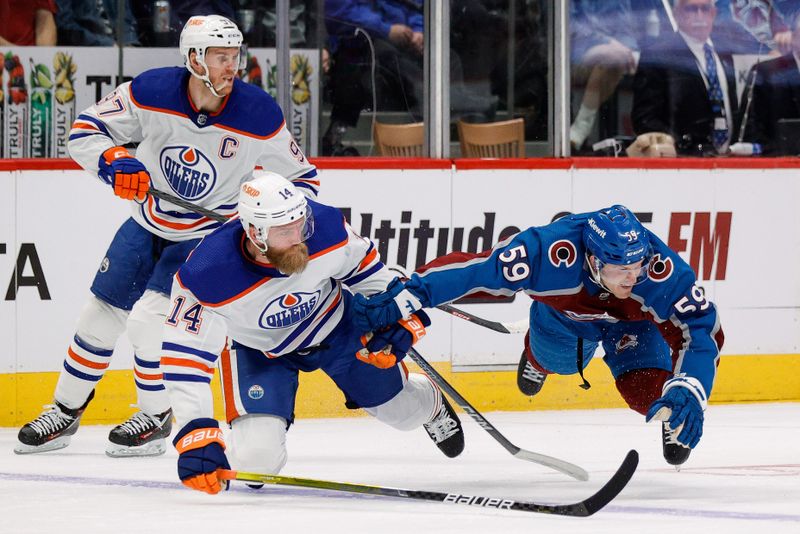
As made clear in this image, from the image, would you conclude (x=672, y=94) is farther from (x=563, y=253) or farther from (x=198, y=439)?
(x=198, y=439)

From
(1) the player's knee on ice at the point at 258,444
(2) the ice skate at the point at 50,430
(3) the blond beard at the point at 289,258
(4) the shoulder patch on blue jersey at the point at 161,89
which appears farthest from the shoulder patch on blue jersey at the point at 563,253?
(2) the ice skate at the point at 50,430

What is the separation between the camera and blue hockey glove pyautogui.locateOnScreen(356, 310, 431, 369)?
3867 mm

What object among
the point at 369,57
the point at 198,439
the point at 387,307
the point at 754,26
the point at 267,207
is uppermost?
the point at 754,26

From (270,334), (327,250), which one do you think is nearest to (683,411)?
(327,250)

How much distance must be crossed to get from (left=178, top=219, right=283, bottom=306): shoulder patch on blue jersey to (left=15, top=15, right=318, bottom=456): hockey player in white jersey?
80 cm

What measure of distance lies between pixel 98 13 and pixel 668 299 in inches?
110

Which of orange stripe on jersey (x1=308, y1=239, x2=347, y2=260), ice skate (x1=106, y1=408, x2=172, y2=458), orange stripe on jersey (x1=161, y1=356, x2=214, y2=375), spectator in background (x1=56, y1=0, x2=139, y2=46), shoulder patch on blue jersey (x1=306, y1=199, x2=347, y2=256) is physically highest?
spectator in background (x1=56, y1=0, x2=139, y2=46)

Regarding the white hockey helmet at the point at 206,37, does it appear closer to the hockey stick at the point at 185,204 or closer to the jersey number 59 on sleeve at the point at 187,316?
the hockey stick at the point at 185,204

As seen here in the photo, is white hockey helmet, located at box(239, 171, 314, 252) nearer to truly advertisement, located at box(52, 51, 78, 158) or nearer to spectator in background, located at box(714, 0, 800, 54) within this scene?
truly advertisement, located at box(52, 51, 78, 158)

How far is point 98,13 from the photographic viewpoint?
5.86m

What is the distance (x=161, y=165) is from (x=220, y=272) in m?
1.07

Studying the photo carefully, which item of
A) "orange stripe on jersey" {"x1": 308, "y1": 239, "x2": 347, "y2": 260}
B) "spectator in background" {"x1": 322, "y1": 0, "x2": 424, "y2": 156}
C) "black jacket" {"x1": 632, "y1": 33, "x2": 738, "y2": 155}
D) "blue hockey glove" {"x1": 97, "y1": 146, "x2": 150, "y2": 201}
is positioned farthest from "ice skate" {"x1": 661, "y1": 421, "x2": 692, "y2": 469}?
"black jacket" {"x1": 632, "y1": 33, "x2": 738, "y2": 155}

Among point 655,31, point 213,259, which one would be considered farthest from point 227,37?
point 655,31

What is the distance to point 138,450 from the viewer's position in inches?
192
